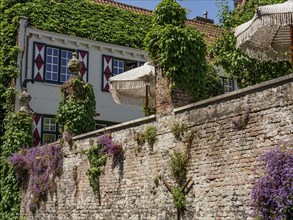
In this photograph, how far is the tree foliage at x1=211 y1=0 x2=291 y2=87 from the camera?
16.5 m

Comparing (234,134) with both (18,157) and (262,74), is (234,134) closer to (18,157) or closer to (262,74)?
(262,74)

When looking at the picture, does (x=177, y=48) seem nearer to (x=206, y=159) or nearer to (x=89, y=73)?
(x=206, y=159)

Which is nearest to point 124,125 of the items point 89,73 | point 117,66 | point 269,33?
point 269,33

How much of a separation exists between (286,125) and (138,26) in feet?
54.6

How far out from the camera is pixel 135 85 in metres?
15.4

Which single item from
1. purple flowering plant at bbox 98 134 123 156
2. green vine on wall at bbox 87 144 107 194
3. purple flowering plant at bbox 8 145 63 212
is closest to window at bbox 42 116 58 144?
purple flowering plant at bbox 8 145 63 212

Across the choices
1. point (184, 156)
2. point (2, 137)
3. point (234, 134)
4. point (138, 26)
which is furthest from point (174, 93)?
point (138, 26)

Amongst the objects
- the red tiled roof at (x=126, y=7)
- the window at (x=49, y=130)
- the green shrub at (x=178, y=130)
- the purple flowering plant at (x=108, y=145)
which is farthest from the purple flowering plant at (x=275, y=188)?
the red tiled roof at (x=126, y=7)

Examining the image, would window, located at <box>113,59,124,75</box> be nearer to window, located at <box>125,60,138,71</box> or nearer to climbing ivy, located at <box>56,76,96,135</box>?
Result: window, located at <box>125,60,138,71</box>

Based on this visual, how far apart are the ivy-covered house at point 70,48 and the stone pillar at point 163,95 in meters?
9.58

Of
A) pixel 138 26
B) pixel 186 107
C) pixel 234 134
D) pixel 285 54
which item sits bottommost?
pixel 234 134

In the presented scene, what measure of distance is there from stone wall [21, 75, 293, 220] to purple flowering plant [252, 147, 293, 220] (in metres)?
0.32

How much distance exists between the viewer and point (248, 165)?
340 inches

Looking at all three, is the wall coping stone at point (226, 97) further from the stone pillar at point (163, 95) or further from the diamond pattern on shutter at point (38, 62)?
the diamond pattern on shutter at point (38, 62)
